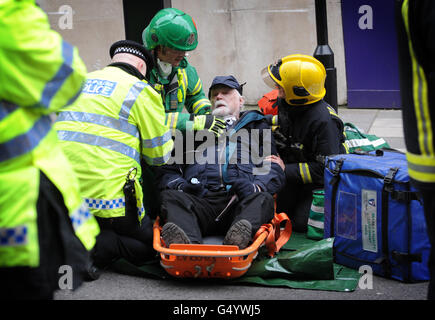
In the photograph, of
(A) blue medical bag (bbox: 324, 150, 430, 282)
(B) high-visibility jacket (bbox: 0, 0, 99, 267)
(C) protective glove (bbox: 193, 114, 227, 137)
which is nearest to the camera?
(B) high-visibility jacket (bbox: 0, 0, 99, 267)

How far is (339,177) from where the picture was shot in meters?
3.98

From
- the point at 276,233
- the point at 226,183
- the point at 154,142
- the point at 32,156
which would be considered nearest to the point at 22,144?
the point at 32,156

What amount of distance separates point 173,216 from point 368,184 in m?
1.26

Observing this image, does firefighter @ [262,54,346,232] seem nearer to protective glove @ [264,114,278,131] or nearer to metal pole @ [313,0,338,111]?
protective glove @ [264,114,278,131]

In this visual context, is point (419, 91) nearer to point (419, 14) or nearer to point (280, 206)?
point (419, 14)

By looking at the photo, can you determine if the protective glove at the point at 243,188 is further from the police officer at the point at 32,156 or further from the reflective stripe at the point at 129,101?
the police officer at the point at 32,156

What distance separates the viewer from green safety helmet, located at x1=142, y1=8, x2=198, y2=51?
4.61 m

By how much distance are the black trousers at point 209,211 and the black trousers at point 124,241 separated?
189 mm

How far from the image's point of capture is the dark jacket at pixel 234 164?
173 inches

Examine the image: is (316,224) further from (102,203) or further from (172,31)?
(172,31)

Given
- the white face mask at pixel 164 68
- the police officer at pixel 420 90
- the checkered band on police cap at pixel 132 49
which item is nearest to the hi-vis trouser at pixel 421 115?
the police officer at pixel 420 90

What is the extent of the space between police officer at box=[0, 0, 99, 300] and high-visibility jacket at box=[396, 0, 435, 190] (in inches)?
46.4

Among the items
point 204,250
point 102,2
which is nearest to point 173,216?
point 204,250

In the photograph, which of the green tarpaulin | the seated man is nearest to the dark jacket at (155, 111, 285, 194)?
the seated man
